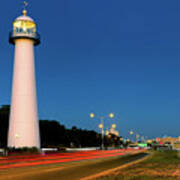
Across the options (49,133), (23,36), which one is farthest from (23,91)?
(49,133)

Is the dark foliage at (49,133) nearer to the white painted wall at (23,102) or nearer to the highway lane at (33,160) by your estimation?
the white painted wall at (23,102)

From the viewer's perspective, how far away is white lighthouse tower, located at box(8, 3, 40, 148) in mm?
40562

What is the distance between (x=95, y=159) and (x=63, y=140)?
48267mm

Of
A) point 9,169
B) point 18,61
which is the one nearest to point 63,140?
point 18,61

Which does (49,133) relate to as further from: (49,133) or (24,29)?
(24,29)

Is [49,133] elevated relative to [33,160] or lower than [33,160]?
elevated

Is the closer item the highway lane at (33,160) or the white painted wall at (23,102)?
the highway lane at (33,160)

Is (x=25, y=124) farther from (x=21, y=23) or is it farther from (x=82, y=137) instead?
(x=82, y=137)

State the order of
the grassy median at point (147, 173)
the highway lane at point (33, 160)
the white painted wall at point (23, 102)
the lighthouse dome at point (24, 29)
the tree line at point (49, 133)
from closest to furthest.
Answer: the grassy median at point (147, 173), the highway lane at point (33, 160), the white painted wall at point (23, 102), the lighthouse dome at point (24, 29), the tree line at point (49, 133)

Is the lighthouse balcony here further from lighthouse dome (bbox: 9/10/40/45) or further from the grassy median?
the grassy median

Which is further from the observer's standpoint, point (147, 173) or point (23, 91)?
point (23, 91)

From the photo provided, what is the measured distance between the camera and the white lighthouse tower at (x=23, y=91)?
40.6 meters

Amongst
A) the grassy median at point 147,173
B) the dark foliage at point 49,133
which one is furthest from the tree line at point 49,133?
the grassy median at point 147,173

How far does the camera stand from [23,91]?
41281 millimetres
